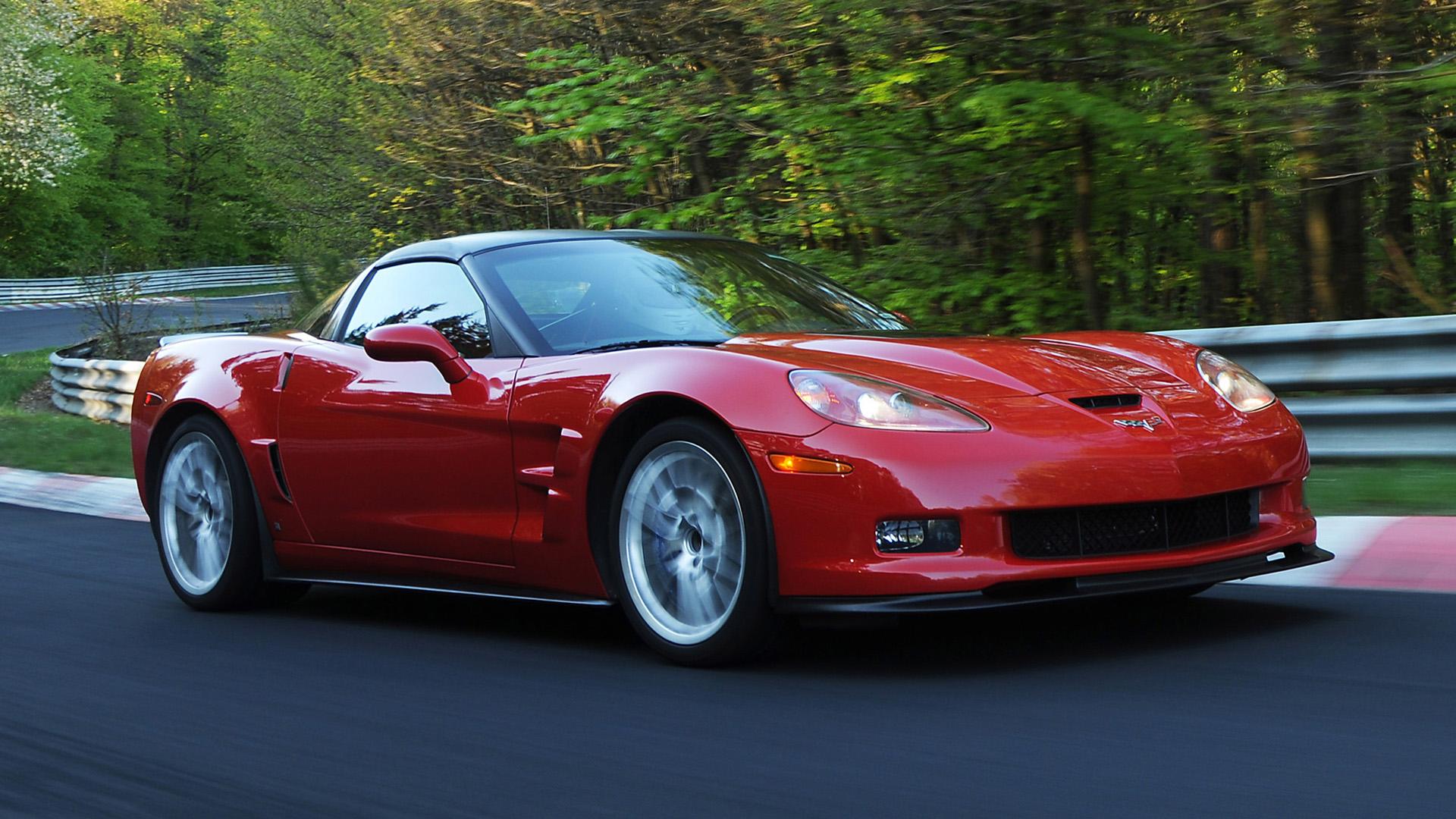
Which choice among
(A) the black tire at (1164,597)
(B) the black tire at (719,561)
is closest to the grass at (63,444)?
(B) the black tire at (719,561)

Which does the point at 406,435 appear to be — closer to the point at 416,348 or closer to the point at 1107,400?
Result: the point at 416,348

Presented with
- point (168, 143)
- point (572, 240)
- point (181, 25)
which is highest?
point (181, 25)

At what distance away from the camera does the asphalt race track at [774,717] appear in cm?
334

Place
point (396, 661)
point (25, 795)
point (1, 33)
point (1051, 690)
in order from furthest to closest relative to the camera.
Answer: point (1, 33), point (396, 661), point (1051, 690), point (25, 795)

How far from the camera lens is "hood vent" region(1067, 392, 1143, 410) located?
453 cm

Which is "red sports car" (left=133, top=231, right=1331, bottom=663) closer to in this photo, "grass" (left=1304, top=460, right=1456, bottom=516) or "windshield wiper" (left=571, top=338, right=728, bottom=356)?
"windshield wiper" (left=571, top=338, right=728, bottom=356)

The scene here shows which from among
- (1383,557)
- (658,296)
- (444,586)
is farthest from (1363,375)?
(444,586)

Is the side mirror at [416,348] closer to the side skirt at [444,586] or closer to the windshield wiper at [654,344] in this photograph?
the windshield wiper at [654,344]

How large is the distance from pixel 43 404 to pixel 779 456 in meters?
17.4

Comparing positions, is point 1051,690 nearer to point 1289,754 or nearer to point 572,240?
point 1289,754

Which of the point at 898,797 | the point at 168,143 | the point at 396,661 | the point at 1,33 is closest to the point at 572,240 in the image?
the point at 396,661

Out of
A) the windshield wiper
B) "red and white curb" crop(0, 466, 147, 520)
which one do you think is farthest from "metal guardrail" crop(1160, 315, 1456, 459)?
"red and white curb" crop(0, 466, 147, 520)

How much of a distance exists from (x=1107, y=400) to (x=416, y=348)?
2.00 meters

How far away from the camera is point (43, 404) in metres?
19.9
